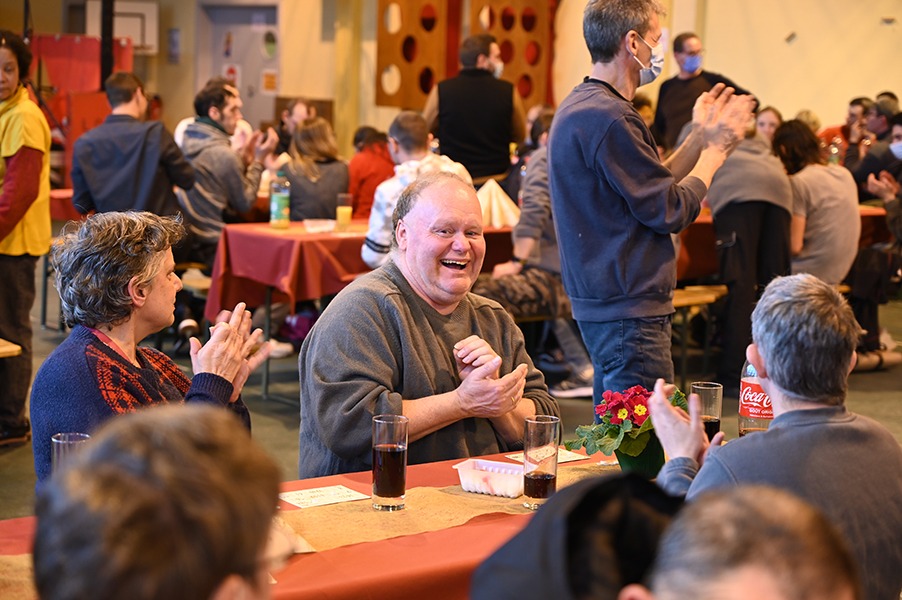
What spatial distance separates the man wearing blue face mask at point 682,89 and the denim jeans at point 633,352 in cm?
453

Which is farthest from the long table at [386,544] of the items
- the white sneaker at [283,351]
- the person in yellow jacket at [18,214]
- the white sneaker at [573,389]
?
the white sneaker at [283,351]

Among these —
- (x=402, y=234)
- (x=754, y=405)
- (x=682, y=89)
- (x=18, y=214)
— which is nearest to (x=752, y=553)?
(x=754, y=405)

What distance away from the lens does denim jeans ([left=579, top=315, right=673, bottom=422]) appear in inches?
130

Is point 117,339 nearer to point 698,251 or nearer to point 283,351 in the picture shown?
point 283,351

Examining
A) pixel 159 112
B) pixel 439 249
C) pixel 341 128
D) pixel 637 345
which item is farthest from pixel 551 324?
pixel 159 112

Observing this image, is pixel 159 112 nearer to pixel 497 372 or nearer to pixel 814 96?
pixel 814 96

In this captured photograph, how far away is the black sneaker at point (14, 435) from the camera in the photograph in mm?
4812

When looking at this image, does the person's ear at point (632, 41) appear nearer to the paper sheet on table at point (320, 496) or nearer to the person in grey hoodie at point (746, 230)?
the paper sheet on table at point (320, 496)

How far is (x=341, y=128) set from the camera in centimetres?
1252

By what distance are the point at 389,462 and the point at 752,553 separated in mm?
1255

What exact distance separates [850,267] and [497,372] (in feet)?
15.5

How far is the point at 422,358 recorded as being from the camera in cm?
264

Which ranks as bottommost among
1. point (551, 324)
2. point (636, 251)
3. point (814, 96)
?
point (551, 324)

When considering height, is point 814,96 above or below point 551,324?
above
